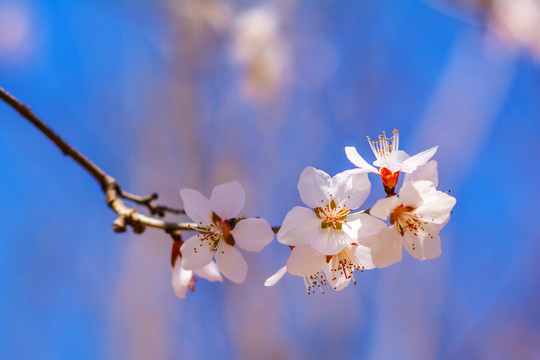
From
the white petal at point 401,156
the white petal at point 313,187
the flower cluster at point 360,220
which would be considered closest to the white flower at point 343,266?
the flower cluster at point 360,220

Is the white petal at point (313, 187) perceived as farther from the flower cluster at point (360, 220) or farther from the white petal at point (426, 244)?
the white petal at point (426, 244)

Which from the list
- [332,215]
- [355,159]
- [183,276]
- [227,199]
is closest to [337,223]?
[332,215]

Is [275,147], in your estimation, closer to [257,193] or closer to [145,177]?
[257,193]

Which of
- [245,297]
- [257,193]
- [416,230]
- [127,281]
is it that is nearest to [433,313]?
[245,297]

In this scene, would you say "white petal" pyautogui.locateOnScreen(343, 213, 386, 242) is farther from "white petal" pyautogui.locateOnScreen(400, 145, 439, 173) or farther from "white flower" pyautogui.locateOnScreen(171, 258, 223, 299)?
"white flower" pyautogui.locateOnScreen(171, 258, 223, 299)

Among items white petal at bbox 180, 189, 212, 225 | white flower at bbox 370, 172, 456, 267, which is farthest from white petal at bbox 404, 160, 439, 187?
white petal at bbox 180, 189, 212, 225

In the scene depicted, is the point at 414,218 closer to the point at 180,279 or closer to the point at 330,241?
the point at 330,241
